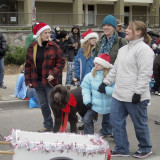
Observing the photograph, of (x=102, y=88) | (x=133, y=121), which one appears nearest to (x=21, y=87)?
(x=102, y=88)

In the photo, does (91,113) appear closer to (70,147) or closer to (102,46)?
(102,46)

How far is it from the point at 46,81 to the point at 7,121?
1756mm

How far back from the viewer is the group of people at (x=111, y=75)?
4.19 m

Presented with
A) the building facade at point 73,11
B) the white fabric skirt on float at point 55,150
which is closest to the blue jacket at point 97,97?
→ the white fabric skirt on float at point 55,150

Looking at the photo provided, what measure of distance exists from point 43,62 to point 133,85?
6.45 ft

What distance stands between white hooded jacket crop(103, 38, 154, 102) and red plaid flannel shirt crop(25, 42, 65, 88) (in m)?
1.50

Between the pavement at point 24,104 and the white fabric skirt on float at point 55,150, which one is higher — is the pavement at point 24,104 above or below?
below

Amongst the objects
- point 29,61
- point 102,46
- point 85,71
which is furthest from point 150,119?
point 29,61

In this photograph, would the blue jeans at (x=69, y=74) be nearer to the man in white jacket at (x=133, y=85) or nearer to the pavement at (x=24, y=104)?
the pavement at (x=24, y=104)

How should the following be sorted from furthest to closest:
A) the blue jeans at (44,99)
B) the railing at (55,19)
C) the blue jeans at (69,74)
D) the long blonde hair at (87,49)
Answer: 1. the railing at (55,19)
2. the blue jeans at (69,74)
3. the long blonde hair at (87,49)
4. the blue jeans at (44,99)

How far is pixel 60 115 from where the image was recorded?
514 cm

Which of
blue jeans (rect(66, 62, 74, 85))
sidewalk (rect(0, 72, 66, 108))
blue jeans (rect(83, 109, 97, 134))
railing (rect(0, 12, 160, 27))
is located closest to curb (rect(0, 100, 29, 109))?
sidewalk (rect(0, 72, 66, 108))

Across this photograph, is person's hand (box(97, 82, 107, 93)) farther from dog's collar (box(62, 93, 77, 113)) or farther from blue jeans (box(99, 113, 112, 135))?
blue jeans (box(99, 113, 112, 135))

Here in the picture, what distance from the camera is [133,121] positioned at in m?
4.40
